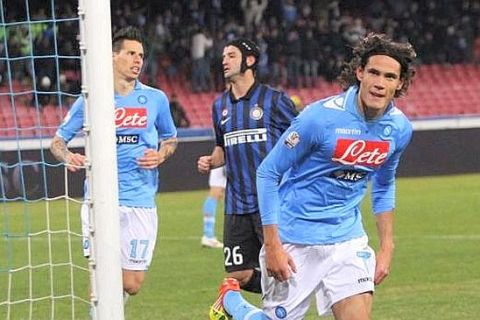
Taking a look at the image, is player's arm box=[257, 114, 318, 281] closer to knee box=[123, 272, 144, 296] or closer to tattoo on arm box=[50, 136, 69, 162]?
tattoo on arm box=[50, 136, 69, 162]

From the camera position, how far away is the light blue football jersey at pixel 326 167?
19.8ft

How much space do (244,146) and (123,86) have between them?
0.99 m

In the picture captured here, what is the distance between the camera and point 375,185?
6.65 m

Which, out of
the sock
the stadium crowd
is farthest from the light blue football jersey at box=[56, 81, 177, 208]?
the stadium crowd

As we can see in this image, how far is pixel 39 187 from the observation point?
65.6 feet

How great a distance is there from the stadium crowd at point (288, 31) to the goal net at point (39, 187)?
3475 millimetres

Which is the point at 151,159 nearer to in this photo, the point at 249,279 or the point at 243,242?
the point at 243,242

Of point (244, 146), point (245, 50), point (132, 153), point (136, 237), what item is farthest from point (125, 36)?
point (136, 237)

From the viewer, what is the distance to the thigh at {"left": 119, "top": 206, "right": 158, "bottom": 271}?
8695 millimetres

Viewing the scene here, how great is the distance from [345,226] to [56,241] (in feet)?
33.5

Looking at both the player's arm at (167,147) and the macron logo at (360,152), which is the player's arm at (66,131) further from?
the macron logo at (360,152)

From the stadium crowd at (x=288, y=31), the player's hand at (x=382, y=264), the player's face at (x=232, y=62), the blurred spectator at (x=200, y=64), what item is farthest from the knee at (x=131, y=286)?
the blurred spectator at (x=200, y=64)

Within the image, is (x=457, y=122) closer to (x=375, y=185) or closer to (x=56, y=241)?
(x=56, y=241)

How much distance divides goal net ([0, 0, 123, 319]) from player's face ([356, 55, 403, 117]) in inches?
55.0
